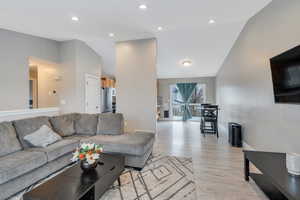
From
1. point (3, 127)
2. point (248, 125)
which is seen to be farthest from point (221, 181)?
point (3, 127)

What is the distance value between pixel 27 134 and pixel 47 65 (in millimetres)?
3107

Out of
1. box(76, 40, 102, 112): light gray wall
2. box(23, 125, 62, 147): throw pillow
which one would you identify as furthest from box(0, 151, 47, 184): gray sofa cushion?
box(76, 40, 102, 112): light gray wall

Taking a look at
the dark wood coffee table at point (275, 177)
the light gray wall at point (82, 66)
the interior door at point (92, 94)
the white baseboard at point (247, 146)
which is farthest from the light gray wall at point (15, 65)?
the white baseboard at point (247, 146)

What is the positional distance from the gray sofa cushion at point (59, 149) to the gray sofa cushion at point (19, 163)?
0.11 meters

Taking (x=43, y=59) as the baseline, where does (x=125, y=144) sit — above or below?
below

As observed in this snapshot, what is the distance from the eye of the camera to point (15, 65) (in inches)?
153

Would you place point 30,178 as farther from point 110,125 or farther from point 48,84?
point 48,84

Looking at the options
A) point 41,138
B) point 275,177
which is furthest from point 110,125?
point 275,177

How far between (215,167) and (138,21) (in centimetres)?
347

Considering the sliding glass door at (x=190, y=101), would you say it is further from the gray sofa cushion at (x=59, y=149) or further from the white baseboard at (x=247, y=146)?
the gray sofa cushion at (x=59, y=149)

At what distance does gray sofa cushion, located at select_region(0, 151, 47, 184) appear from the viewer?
Result: 6.03 feet

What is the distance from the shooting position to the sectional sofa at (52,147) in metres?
1.98

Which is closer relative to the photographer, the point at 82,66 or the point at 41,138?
the point at 41,138

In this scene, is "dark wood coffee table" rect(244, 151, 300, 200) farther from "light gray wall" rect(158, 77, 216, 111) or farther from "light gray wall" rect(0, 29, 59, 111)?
"light gray wall" rect(158, 77, 216, 111)
